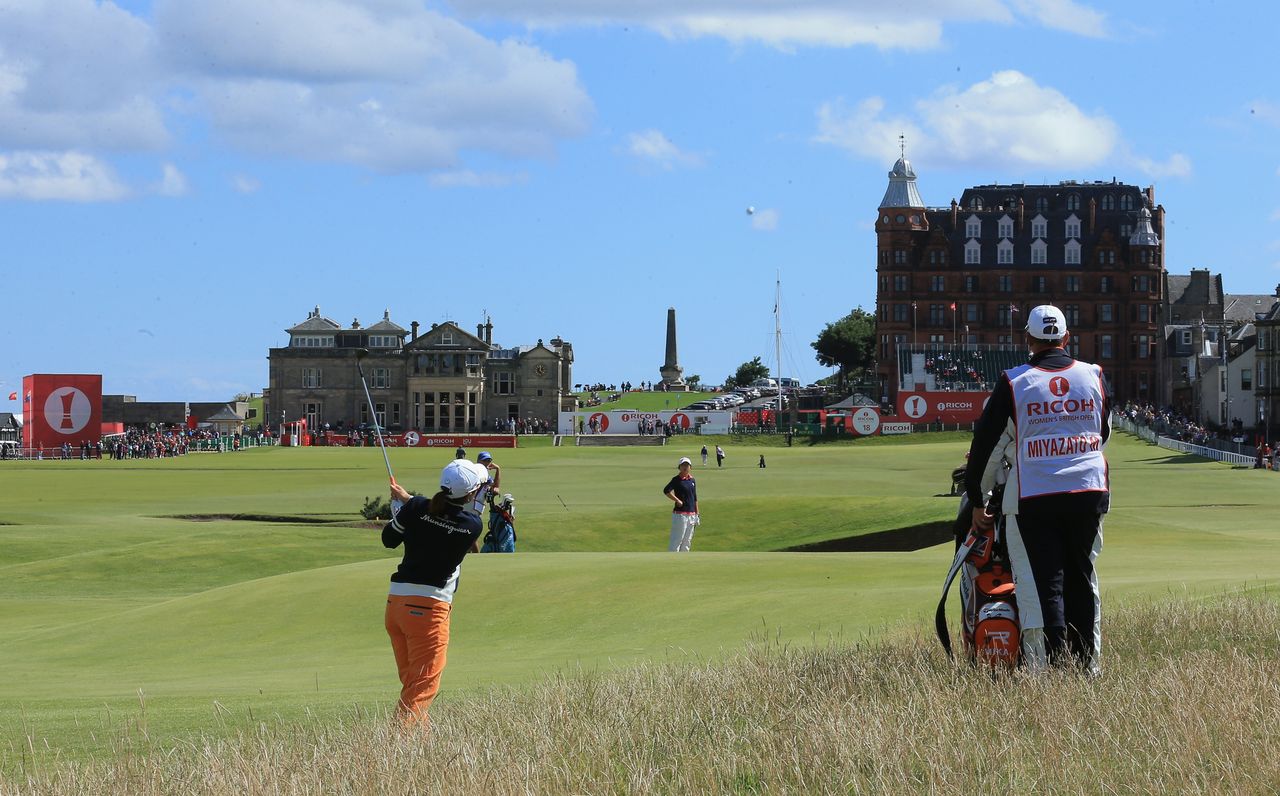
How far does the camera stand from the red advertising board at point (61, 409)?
394ft

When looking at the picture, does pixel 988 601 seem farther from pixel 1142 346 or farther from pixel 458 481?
pixel 1142 346

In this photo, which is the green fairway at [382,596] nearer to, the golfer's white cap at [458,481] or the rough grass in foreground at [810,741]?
the golfer's white cap at [458,481]

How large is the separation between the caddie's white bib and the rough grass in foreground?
1.23 m

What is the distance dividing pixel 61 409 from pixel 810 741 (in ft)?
398

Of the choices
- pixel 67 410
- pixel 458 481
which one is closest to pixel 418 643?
pixel 458 481

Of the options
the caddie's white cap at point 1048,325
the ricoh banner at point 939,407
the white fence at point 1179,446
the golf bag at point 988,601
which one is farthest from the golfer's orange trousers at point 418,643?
the ricoh banner at point 939,407

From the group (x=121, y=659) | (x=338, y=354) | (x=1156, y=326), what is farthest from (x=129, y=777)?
(x=338, y=354)

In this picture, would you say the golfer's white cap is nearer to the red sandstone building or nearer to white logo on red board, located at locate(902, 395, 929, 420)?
white logo on red board, located at locate(902, 395, 929, 420)

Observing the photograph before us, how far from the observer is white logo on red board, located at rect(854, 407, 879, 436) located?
11612 centimetres

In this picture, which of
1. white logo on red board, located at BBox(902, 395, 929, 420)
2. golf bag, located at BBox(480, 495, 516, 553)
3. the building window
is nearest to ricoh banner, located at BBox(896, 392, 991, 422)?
white logo on red board, located at BBox(902, 395, 929, 420)

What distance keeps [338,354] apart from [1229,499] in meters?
128

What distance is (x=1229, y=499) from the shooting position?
5206 cm

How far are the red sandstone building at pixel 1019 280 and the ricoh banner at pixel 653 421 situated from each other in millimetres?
21698

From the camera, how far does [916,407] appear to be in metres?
120
